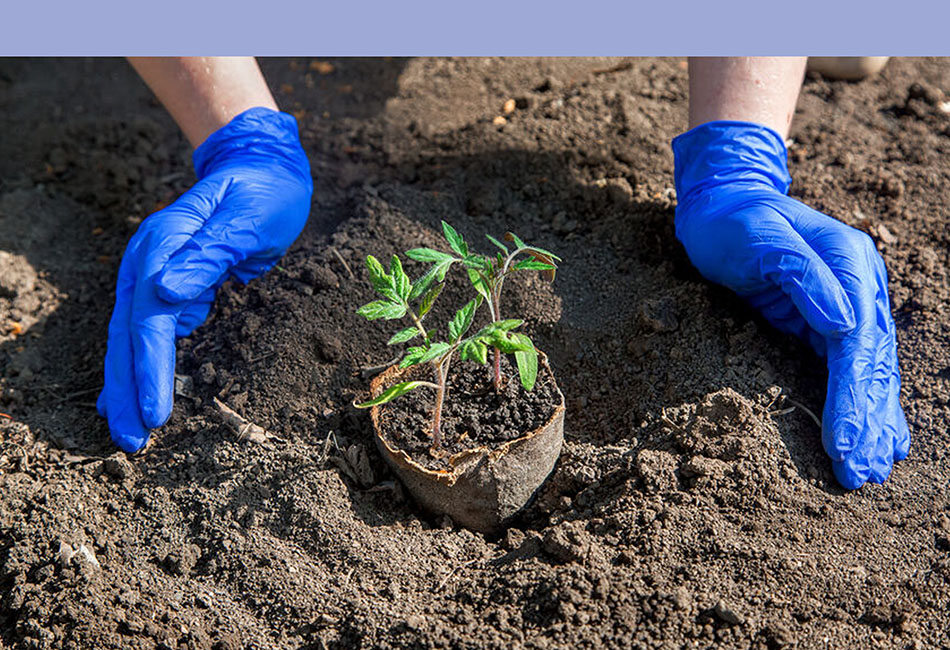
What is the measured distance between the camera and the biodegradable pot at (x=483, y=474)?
231 cm

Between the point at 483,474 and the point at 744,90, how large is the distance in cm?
183

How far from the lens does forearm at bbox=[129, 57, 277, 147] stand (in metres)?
3.39

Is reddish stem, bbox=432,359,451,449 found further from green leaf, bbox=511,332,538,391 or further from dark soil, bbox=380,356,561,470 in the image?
green leaf, bbox=511,332,538,391

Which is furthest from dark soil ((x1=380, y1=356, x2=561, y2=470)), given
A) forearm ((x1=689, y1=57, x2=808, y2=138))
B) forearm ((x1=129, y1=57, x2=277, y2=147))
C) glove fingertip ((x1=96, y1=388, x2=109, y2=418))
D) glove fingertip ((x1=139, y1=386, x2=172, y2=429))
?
forearm ((x1=129, y1=57, x2=277, y2=147))

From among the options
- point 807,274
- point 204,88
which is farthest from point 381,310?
point 204,88

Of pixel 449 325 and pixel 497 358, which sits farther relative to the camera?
pixel 497 358

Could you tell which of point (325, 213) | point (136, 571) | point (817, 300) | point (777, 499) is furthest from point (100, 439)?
point (817, 300)

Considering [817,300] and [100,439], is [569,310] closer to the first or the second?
[817,300]

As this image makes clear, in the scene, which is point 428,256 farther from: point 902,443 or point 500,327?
point 902,443

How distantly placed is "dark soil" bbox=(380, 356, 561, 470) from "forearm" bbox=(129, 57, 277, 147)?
60.8 inches

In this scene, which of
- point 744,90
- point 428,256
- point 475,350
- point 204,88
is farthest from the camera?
point 204,88

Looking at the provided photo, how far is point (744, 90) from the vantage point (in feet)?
10.5

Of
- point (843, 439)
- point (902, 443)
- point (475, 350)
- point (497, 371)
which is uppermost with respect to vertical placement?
point (475, 350)

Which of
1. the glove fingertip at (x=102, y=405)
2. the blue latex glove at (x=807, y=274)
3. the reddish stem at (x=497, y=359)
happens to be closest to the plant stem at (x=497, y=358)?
the reddish stem at (x=497, y=359)
